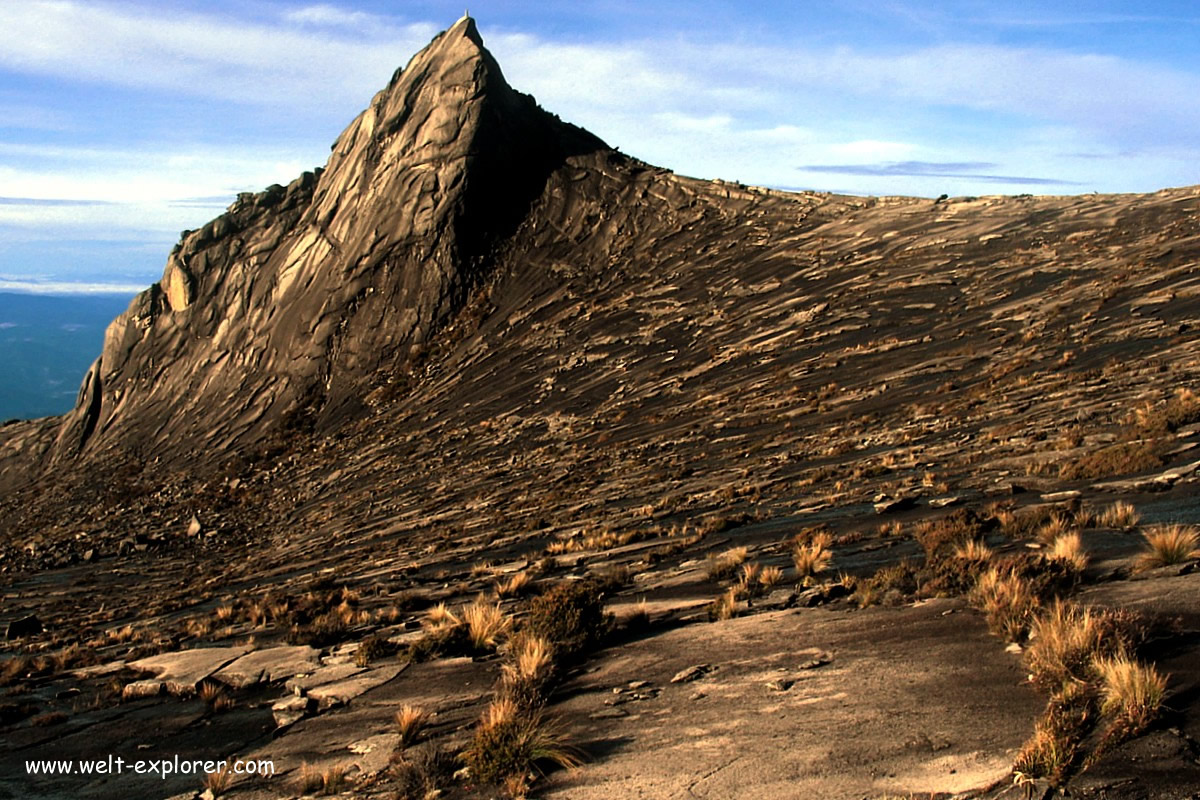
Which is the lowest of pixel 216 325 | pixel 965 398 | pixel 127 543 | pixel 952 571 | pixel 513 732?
pixel 127 543

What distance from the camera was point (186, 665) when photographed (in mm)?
14961

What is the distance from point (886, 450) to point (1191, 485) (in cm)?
874

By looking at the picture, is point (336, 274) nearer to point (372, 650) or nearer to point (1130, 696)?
point (372, 650)

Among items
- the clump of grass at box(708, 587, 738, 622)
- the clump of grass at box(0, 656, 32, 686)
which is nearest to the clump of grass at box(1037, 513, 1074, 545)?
the clump of grass at box(708, 587, 738, 622)

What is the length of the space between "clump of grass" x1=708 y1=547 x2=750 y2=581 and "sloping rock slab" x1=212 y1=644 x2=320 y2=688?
6794 millimetres

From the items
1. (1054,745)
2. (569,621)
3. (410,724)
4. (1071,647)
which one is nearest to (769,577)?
(569,621)

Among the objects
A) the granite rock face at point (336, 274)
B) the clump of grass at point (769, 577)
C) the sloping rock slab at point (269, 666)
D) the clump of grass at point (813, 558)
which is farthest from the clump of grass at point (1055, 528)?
the granite rock face at point (336, 274)

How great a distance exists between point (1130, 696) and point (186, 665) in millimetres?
14574

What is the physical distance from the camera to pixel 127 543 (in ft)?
128

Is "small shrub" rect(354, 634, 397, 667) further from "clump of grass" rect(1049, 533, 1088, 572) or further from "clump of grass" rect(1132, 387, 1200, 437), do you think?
"clump of grass" rect(1132, 387, 1200, 437)

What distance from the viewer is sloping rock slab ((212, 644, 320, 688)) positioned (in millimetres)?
13461

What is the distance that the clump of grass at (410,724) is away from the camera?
9.59 m

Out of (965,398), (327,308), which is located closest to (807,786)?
(965,398)

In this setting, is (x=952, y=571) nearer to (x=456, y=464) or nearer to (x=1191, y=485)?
(x=1191, y=485)
